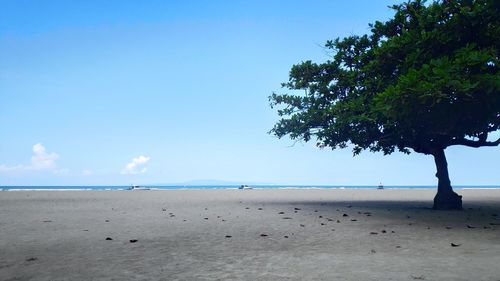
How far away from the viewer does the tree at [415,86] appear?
1666 centimetres

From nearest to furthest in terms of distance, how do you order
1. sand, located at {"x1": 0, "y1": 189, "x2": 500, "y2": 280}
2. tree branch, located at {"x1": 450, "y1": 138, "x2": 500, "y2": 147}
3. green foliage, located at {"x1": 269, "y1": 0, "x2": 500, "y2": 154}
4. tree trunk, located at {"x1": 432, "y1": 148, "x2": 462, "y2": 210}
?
1. sand, located at {"x1": 0, "y1": 189, "x2": 500, "y2": 280}
2. green foliage, located at {"x1": 269, "y1": 0, "x2": 500, "y2": 154}
3. tree branch, located at {"x1": 450, "y1": 138, "x2": 500, "y2": 147}
4. tree trunk, located at {"x1": 432, "y1": 148, "x2": 462, "y2": 210}

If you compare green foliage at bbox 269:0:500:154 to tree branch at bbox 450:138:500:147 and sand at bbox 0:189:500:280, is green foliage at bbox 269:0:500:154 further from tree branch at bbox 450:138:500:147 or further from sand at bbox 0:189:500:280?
sand at bbox 0:189:500:280

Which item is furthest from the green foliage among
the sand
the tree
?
the sand

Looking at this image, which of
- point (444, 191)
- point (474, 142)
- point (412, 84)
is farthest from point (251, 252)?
point (474, 142)

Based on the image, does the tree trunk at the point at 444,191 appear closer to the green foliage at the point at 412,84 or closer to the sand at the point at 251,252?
the green foliage at the point at 412,84

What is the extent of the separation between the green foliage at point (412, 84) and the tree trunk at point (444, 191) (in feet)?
3.72

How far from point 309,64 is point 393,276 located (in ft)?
79.2

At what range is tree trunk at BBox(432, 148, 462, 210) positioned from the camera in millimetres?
26438

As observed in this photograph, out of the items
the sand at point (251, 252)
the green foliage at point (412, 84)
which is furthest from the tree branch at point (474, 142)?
Result: the sand at point (251, 252)

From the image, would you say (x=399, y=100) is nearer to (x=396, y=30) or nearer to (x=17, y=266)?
(x=396, y=30)

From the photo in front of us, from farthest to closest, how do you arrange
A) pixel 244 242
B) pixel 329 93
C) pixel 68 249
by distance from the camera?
1. pixel 329 93
2. pixel 244 242
3. pixel 68 249

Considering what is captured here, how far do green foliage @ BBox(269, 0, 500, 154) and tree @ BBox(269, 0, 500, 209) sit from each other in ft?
0.16

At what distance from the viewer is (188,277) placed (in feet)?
25.0

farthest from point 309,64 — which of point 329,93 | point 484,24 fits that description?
point 484,24
